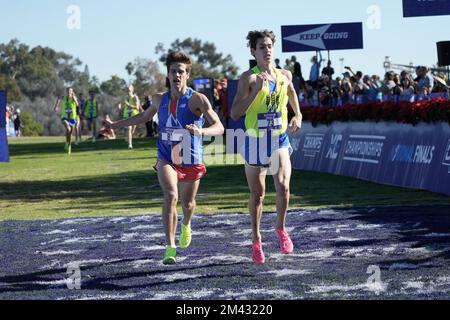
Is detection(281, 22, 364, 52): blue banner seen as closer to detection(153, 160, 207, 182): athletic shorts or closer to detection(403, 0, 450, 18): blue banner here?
detection(403, 0, 450, 18): blue banner

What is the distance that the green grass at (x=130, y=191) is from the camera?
16312 mm

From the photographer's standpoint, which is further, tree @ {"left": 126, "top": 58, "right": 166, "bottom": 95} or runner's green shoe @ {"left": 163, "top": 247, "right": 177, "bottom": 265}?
tree @ {"left": 126, "top": 58, "right": 166, "bottom": 95}

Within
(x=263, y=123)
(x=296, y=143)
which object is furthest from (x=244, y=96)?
(x=296, y=143)

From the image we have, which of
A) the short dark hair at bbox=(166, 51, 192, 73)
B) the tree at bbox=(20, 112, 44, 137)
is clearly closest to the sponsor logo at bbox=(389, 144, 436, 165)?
the short dark hair at bbox=(166, 51, 192, 73)

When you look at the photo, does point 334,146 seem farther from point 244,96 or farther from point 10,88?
point 10,88

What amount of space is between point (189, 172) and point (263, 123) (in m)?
0.89

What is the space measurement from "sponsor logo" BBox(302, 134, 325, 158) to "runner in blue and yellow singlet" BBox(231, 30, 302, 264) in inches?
561

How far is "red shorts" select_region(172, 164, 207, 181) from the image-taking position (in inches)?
403

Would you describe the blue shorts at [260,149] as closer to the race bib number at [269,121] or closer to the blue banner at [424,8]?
the race bib number at [269,121]

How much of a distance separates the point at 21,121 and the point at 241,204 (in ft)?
194

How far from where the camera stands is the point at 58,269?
10.0 meters

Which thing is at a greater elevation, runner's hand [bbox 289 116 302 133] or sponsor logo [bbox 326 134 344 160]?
runner's hand [bbox 289 116 302 133]

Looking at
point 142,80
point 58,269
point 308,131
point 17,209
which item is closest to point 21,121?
point 142,80
